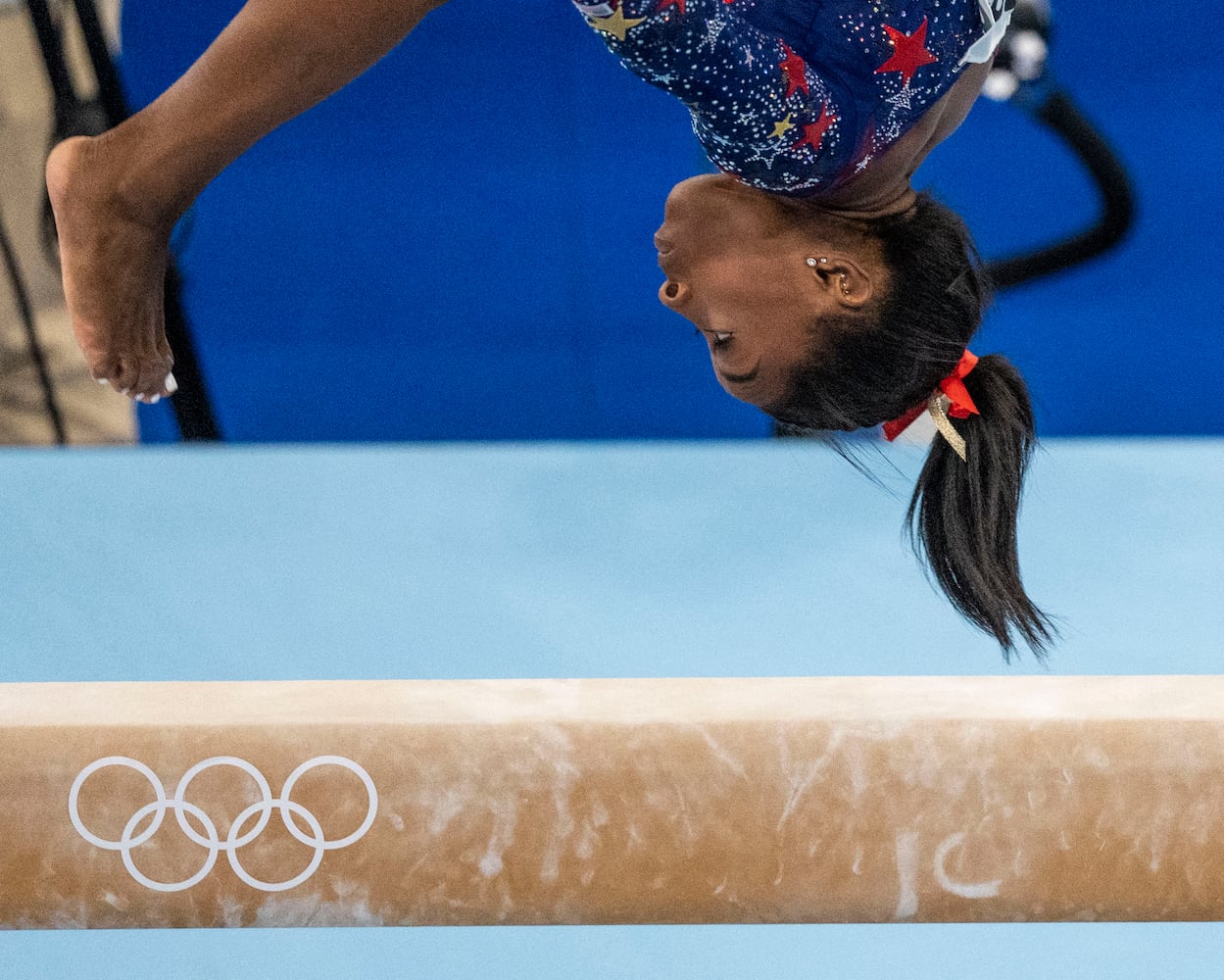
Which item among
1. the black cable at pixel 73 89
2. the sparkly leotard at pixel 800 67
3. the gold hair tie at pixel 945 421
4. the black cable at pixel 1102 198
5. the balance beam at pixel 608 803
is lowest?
the black cable at pixel 1102 198

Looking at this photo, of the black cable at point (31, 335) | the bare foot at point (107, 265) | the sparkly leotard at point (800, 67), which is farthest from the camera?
the black cable at point (31, 335)

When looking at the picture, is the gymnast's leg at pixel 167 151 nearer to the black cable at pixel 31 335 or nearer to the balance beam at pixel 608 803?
the balance beam at pixel 608 803

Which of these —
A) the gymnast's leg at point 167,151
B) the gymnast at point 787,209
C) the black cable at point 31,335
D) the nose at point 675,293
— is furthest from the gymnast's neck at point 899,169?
the black cable at point 31,335

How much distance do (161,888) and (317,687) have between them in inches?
9.3

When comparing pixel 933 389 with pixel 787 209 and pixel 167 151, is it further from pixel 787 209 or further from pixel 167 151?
pixel 167 151

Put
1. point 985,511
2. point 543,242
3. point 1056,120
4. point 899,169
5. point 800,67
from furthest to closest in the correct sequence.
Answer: point 543,242, point 1056,120, point 985,511, point 899,169, point 800,67

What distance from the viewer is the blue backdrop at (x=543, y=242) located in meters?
3.23

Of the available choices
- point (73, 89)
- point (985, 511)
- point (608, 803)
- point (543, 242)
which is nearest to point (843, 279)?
point (985, 511)

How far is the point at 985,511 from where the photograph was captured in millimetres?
1323

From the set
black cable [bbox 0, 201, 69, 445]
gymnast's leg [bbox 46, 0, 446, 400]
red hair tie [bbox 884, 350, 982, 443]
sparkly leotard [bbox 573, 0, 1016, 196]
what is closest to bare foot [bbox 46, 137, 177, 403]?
gymnast's leg [bbox 46, 0, 446, 400]

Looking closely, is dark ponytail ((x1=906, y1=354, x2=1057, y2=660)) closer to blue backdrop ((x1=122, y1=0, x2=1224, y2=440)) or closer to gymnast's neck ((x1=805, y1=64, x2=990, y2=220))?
gymnast's neck ((x1=805, y1=64, x2=990, y2=220))

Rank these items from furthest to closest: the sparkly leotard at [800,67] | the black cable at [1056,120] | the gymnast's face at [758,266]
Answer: the black cable at [1056,120] → the gymnast's face at [758,266] → the sparkly leotard at [800,67]

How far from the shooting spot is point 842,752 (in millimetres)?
1212

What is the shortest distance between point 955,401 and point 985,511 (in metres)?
0.11
